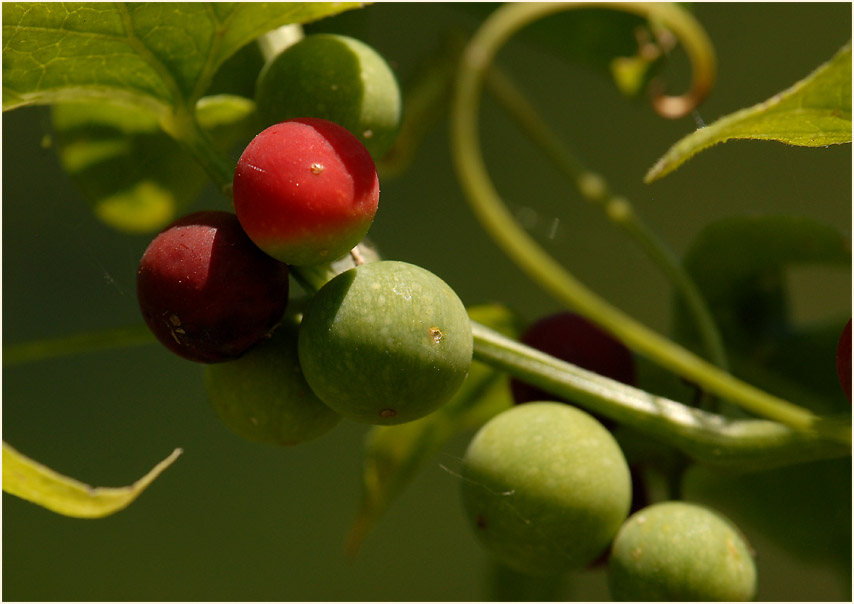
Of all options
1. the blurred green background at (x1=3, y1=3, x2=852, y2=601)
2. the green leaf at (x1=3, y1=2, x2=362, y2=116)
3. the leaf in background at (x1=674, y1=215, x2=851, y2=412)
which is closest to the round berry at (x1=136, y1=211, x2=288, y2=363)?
the green leaf at (x1=3, y1=2, x2=362, y2=116)

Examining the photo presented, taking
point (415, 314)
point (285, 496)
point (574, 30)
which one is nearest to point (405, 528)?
point (285, 496)

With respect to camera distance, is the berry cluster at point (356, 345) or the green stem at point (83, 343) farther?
the green stem at point (83, 343)

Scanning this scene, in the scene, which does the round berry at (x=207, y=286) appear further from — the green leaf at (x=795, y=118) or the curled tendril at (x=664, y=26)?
the curled tendril at (x=664, y=26)

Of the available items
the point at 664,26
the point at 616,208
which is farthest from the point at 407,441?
the point at 664,26

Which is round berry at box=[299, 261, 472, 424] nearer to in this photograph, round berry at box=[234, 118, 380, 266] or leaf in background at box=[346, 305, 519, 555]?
round berry at box=[234, 118, 380, 266]

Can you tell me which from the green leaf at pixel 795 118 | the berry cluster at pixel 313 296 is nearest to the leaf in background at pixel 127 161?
the berry cluster at pixel 313 296

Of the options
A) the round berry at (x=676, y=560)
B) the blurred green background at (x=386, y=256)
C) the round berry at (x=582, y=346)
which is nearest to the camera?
the round berry at (x=676, y=560)
